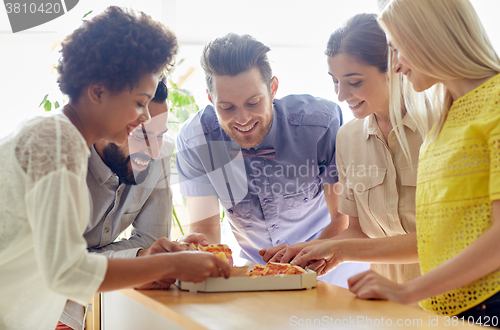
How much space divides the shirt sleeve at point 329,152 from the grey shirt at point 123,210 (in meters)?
0.77

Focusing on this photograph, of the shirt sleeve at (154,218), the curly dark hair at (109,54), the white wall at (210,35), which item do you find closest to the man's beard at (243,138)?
the shirt sleeve at (154,218)

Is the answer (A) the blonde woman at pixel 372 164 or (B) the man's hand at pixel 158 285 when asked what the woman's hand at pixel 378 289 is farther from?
(B) the man's hand at pixel 158 285

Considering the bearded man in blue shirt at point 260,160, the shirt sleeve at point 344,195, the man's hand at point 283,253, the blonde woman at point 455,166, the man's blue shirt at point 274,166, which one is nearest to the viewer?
the blonde woman at point 455,166

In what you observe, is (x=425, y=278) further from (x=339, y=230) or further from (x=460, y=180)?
(x=339, y=230)

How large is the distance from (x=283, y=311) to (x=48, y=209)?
1.96 feet

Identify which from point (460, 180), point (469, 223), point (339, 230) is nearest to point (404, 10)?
point (460, 180)

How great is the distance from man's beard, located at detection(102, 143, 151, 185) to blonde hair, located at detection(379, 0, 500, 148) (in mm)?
1110

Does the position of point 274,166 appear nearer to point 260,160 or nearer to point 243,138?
point 260,160

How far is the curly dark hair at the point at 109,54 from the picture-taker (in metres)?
1.20

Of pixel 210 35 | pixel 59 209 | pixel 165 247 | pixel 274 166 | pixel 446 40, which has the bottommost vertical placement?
pixel 165 247

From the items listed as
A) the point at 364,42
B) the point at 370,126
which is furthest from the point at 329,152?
the point at 364,42

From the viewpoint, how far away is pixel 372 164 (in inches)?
73.4

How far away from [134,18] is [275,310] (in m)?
0.90

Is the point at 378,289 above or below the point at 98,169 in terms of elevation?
below
